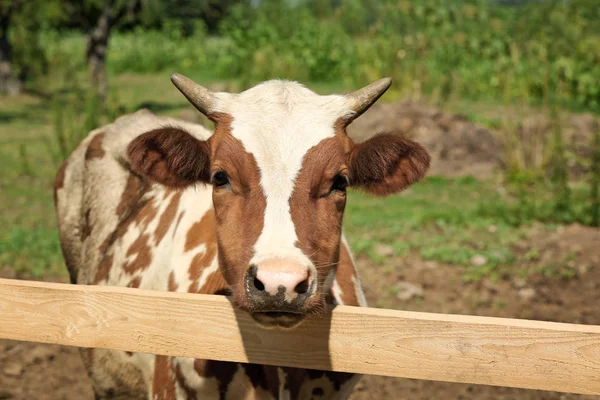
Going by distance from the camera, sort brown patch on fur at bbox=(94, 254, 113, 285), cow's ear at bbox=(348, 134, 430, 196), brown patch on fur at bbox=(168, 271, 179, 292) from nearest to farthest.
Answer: cow's ear at bbox=(348, 134, 430, 196) → brown patch on fur at bbox=(168, 271, 179, 292) → brown patch on fur at bbox=(94, 254, 113, 285)

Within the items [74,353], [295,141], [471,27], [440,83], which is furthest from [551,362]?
[471,27]

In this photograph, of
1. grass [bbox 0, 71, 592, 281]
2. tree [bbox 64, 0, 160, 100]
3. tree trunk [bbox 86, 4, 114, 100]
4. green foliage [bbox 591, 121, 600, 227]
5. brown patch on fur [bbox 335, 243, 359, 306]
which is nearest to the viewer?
brown patch on fur [bbox 335, 243, 359, 306]

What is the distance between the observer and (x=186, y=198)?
4.09 metres

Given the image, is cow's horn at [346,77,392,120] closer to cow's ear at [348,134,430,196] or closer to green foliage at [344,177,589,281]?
cow's ear at [348,134,430,196]

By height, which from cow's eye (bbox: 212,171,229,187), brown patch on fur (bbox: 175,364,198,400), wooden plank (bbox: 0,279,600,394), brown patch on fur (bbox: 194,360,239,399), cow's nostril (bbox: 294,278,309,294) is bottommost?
brown patch on fur (bbox: 175,364,198,400)

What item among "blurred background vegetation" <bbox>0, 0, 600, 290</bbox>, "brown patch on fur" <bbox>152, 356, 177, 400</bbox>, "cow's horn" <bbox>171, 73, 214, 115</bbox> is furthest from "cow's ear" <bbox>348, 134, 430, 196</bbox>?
"blurred background vegetation" <bbox>0, 0, 600, 290</bbox>

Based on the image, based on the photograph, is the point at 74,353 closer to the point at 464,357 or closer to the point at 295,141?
the point at 295,141

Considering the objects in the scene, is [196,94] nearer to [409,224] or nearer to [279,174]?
[279,174]

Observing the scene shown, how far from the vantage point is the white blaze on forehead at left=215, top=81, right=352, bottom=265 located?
2.59 m

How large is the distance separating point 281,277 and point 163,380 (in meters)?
1.27

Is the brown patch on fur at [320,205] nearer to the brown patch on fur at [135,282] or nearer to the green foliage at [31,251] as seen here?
the brown patch on fur at [135,282]

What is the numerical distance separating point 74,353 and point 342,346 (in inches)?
147

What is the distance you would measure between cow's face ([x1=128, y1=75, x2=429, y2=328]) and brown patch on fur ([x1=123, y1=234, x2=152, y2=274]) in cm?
104

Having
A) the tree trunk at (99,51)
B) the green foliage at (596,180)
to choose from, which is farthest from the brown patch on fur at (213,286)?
the tree trunk at (99,51)
